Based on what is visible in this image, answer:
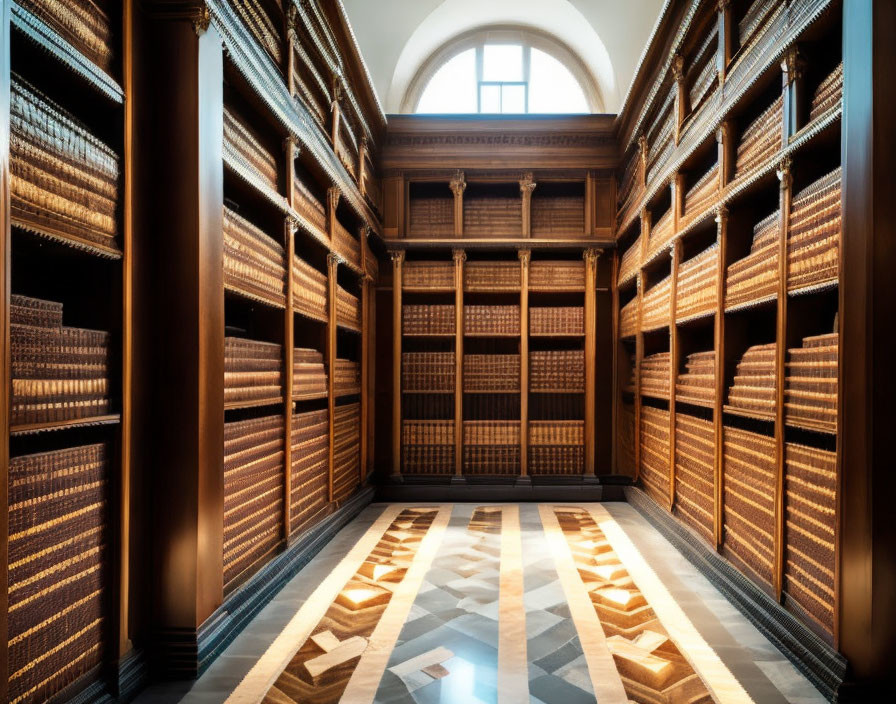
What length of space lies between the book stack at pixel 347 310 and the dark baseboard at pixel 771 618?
9.39 ft

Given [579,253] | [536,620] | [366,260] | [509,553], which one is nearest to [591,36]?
[579,253]

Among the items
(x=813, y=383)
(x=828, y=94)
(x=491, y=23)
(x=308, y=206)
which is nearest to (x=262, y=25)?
(x=308, y=206)

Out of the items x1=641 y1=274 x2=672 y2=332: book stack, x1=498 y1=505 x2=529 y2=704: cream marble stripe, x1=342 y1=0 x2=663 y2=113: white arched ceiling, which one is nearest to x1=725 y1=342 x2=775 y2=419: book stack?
x1=641 y1=274 x2=672 y2=332: book stack

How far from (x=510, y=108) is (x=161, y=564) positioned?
5.50m

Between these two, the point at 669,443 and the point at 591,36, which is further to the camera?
the point at 591,36

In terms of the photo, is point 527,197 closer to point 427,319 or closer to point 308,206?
point 427,319

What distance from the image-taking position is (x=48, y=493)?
5.33 feet

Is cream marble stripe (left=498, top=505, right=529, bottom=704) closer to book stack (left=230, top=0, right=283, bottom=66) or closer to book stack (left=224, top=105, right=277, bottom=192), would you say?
book stack (left=224, top=105, right=277, bottom=192)

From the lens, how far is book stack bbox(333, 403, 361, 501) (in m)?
4.14

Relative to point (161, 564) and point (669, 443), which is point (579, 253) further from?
point (161, 564)

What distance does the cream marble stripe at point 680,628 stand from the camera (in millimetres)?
2045

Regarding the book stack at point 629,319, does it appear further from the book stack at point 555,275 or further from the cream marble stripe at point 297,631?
the cream marble stripe at point 297,631

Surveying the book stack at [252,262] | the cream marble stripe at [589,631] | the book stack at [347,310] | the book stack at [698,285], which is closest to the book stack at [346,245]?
the book stack at [347,310]

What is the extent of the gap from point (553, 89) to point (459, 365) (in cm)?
324
